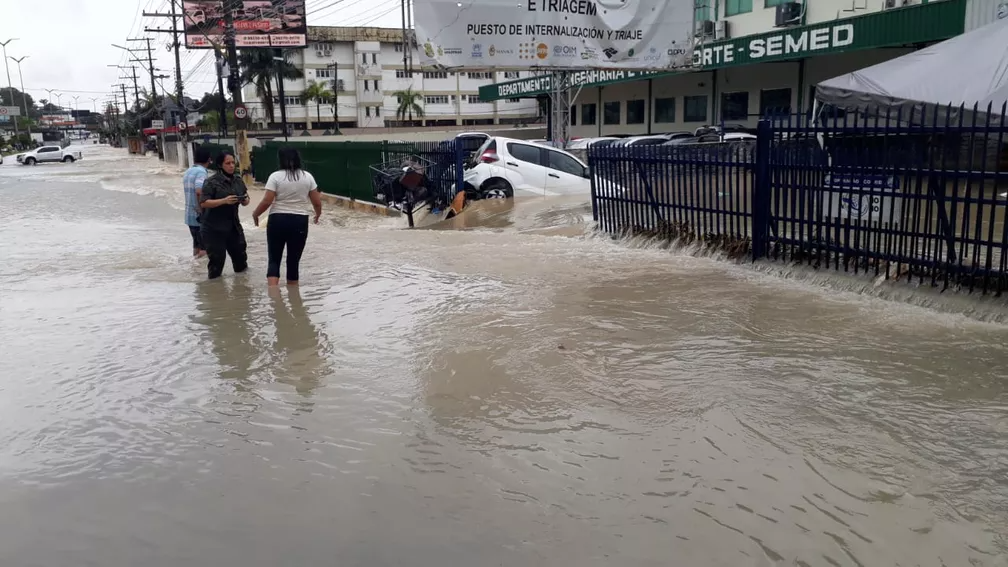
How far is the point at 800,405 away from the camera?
179 inches

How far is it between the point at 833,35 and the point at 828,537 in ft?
67.9

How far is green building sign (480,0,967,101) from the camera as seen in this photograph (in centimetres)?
1841

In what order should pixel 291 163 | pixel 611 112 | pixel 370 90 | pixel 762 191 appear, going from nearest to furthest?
pixel 291 163, pixel 762 191, pixel 611 112, pixel 370 90

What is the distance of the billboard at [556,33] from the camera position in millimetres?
16688

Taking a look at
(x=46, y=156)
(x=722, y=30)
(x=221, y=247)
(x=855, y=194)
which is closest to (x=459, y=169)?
(x=221, y=247)

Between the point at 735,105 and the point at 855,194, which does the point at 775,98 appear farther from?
the point at 855,194

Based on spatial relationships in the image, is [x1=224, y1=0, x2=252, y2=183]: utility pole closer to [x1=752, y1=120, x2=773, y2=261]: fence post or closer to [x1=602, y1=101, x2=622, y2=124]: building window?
[x1=602, y1=101, x2=622, y2=124]: building window

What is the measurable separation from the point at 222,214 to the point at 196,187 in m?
1.17

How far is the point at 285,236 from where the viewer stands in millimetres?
7758

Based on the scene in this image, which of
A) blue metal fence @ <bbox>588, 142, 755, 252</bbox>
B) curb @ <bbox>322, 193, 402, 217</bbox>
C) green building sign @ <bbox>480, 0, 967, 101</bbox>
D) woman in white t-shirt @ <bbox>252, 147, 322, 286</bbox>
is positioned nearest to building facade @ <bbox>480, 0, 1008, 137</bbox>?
green building sign @ <bbox>480, 0, 967, 101</bbox>

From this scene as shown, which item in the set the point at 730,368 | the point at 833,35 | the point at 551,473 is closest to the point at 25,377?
the point at 551,473

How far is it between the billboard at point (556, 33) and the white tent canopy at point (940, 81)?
27.8 ft

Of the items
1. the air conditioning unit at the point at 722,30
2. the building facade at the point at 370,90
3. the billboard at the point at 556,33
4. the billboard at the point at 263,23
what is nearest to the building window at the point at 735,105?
the air conditioning unit at the point at 722,30

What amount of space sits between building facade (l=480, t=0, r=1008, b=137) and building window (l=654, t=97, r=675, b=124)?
4 centimetres
